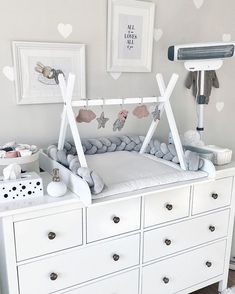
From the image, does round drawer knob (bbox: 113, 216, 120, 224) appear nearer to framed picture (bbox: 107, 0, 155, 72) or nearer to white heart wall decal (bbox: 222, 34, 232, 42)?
framed picture (bbox: 107, 0, 155, 72)

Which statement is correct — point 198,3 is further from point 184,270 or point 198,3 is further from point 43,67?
point 184,270

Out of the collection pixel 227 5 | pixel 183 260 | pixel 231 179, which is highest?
pixel 227 5

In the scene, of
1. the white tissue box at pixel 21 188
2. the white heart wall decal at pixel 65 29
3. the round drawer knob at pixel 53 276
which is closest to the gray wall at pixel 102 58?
the white heart wall decal at pixel 65 29

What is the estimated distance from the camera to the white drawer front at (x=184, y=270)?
152 centimetres

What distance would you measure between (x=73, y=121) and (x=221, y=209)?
90cm

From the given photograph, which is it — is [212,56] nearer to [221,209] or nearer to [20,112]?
[221,209]

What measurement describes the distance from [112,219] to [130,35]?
3.16 feet

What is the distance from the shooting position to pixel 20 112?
5.03 feet

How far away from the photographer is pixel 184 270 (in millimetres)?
1613

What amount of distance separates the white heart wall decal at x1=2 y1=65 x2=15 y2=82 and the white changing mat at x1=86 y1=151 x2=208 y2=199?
1.65 feet

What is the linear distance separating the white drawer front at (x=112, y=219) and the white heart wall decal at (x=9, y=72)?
693 mm

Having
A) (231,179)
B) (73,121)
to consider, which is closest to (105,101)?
(73,121)

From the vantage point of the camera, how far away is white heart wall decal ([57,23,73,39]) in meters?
1.54

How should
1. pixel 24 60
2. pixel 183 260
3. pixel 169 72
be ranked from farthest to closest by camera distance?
pixel 169 72, pixel 183 260, pixel 24 60
